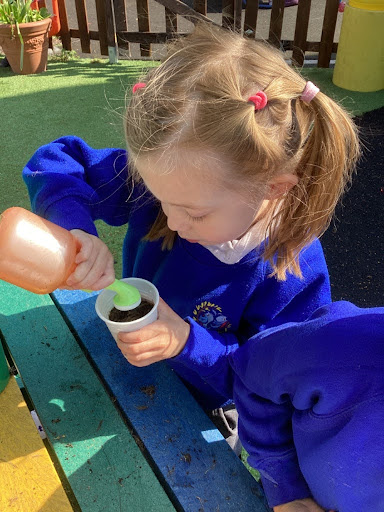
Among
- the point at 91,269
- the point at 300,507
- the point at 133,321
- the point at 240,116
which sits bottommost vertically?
the point at 300,507

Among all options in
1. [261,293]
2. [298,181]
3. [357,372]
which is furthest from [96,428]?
[298,181]

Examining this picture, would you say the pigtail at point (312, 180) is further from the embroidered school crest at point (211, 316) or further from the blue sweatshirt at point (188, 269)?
the embroidered school crest at point (211, 316)

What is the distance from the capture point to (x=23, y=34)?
4.93 meters

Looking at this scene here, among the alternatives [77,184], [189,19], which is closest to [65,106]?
[189,19]

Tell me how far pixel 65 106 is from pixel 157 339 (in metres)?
3.85

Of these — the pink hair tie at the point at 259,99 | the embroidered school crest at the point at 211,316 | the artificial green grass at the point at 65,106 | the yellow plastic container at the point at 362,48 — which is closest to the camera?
the pink hair tie at the point at 259,99

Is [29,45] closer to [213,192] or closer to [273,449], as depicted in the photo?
[213,192]

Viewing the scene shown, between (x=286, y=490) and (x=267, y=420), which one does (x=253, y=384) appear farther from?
(x=286, y=490)

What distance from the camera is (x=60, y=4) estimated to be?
560 cm

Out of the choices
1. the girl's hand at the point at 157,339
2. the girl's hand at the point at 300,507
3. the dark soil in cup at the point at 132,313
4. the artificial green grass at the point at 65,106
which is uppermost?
the dark soil in cup at the point at 132,313

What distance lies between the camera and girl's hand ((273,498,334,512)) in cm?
122

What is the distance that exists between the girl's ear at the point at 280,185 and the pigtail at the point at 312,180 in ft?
0.09

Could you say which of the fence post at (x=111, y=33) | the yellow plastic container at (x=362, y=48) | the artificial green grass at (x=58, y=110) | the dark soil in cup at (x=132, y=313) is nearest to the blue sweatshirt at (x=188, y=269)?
the dark soil in cup at (x=132, y=313)

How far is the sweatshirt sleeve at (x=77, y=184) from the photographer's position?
1.44 m
